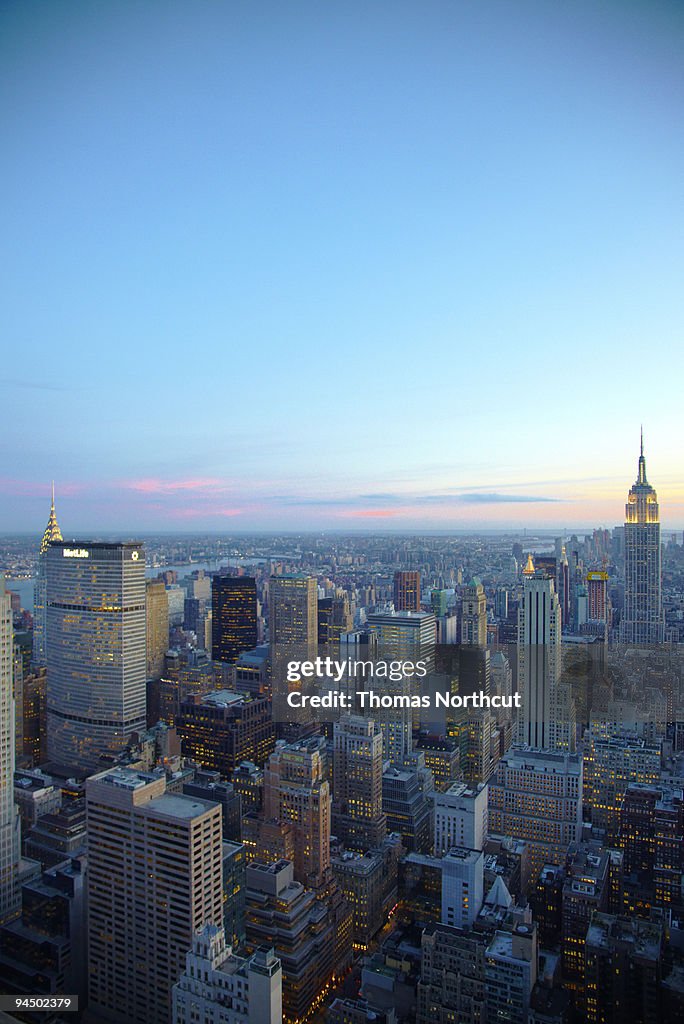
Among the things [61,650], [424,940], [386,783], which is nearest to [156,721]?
[61,650]

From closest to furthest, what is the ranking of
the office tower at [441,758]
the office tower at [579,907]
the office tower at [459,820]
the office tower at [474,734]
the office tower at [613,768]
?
1. the office tower at [579,907]
2. the office tower at [459,820]
3. the office tower at [613,768]
4. the office tower at [441,758]
5. the office tower at [474,734]

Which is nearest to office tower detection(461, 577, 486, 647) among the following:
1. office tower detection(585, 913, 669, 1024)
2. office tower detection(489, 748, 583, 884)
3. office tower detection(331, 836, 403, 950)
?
office tower detection(489, 748, 583, 884)

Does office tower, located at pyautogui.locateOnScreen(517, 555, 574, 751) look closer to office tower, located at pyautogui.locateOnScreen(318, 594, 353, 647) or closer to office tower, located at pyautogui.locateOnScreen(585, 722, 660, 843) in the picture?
office tower, located at pyautogui.locateOnScreen(585, 722, 660, 843)

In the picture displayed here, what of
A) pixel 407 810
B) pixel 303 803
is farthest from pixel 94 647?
pixel 407 810

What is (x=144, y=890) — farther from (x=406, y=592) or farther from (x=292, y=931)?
(x=406, y=592)

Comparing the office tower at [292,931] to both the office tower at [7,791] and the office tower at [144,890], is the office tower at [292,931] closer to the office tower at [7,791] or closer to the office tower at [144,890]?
the office tower at [144,890]

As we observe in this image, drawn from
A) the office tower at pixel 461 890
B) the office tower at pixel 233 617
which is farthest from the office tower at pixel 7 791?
the office tower at pixel 233 617
